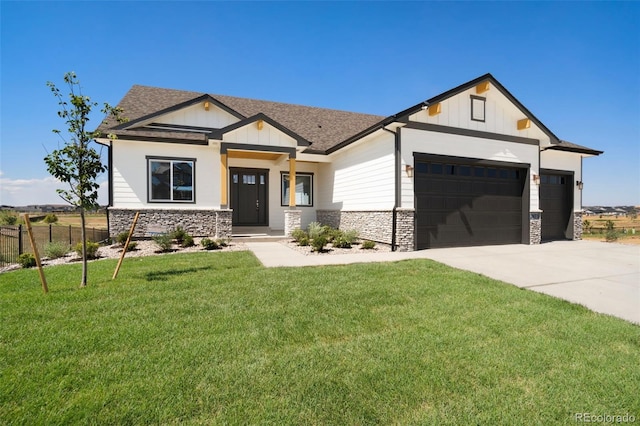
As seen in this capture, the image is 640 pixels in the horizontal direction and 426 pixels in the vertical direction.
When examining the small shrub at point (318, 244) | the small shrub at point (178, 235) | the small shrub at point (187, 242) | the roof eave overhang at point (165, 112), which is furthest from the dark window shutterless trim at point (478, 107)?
the small shrub at point (178, 235)

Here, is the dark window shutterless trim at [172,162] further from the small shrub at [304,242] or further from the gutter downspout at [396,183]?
the gutter downspout at [396,183]

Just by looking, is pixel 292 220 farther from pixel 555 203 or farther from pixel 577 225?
pixel 577 225

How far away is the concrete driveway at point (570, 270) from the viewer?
4.71m

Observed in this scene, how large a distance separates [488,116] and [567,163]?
223 inches

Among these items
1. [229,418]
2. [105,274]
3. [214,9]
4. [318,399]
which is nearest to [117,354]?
[229,418]

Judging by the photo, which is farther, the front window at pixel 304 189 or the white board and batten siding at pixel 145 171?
the front window at pixel 304 189

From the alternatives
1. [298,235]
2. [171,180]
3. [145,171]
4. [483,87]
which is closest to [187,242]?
[171,180]

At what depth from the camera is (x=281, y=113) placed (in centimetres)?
1569

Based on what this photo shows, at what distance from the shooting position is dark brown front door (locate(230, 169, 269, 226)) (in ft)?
43.0

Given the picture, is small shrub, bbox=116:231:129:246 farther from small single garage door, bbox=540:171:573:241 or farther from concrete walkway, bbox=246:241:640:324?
small single garage door, bbox=540:171:573:241

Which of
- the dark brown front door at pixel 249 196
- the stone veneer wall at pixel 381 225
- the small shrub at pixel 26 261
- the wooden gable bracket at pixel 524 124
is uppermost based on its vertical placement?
the wooden gable bracket at pixel 524 124

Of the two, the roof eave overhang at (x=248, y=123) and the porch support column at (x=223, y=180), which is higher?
the roof eave overhang at (x=248, y=123)

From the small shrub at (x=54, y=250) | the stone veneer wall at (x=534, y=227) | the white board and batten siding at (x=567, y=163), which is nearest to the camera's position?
the small shrub at (x=54, y=250)

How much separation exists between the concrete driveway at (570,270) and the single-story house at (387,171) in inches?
59.8
